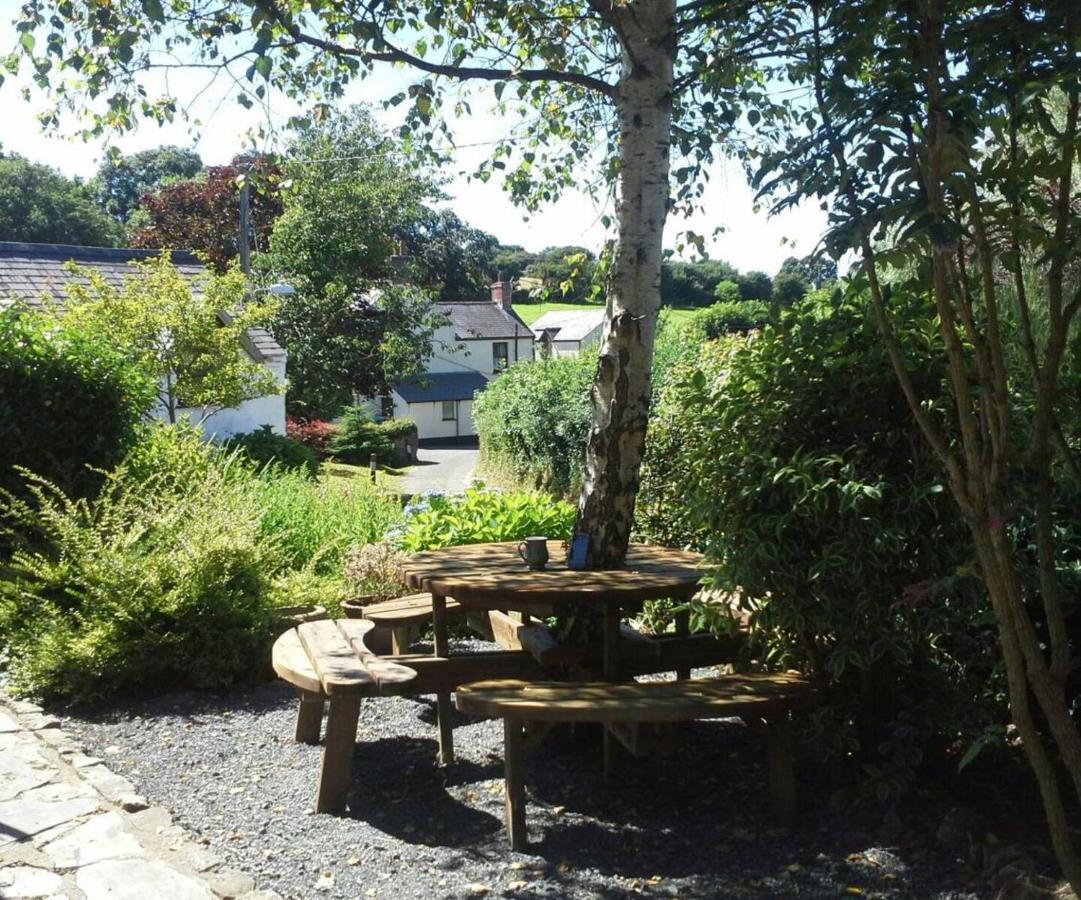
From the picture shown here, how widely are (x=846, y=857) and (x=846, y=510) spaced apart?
1.26 meters

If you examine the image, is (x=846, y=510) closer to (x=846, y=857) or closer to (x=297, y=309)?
(x=846, y=857)

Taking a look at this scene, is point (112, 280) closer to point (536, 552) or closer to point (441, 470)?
point (441, 470)

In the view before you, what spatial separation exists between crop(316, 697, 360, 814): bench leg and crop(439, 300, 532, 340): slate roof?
5708cm

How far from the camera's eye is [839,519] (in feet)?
14.7

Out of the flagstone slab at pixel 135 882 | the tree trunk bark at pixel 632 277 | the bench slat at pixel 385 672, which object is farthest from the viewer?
the tree trunk bark at pixel 632 277

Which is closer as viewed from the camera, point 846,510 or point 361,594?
point 846,510

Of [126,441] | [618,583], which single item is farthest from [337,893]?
[126,441]

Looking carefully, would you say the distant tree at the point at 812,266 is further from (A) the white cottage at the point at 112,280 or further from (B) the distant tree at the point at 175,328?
(A) the white cottage at the point at 112,280

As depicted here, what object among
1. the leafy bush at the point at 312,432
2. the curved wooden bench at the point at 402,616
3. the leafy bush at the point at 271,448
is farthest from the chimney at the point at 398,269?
the curved wooden bench at the point at 402,616

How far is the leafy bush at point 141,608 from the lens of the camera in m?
6.65

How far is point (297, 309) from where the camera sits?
3700 centimetres

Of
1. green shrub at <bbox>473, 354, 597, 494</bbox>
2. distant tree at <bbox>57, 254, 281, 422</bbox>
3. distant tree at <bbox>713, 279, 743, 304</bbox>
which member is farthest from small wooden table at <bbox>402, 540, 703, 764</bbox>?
distant tree at <bbox>713, 279, 743, 304</bbox>

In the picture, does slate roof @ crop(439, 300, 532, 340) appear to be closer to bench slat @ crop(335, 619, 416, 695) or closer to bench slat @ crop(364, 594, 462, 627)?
bench slat @ crop(364, 594, 462, 627)

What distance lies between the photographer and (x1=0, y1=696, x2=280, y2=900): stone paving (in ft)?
13.3
